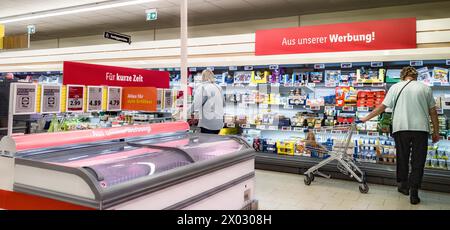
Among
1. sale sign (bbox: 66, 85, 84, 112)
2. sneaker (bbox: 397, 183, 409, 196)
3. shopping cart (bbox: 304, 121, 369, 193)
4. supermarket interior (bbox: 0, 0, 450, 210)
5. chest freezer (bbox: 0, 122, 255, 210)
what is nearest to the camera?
chest freezer (bbox: 0, 122, 255, 210)

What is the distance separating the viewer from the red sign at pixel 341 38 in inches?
215

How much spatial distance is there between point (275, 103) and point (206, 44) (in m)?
1.81

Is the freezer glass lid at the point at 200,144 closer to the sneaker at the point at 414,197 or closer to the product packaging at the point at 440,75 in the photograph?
the sneaker at the point at 414,197

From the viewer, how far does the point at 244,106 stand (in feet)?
24.0

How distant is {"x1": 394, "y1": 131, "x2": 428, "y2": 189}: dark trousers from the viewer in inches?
185

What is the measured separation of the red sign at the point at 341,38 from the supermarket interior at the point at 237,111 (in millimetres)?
18

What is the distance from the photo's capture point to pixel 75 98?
2.94 meters

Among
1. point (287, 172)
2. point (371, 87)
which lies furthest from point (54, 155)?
point (371, 87)

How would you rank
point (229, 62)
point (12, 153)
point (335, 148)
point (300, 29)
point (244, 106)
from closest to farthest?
point (12, 153) < point (335, 148) < point (300, 29) < point (229, 62) < point (244, 106)

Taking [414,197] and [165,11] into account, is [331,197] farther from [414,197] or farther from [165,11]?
[165,11]

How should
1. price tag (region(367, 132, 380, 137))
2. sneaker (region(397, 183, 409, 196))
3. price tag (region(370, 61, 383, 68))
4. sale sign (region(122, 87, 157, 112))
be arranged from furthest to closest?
1. price tag (region(367, 132, 380, 137))
2. price tag (region(370, 61, 383, 68))
3. sneaker (region(397, 183, 409, 196))
4. sale sign (region(122, 87, 157, 112))

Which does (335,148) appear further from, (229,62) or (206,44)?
(206,44)

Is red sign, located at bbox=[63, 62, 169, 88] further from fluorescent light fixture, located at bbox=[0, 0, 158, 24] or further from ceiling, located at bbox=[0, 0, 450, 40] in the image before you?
ceiling, located at bbox=[0, 0, 450, 40]

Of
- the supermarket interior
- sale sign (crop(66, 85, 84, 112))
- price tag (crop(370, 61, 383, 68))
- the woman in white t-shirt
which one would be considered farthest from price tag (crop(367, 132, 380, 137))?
sale sign (crop(66, 85, 84, 112))
